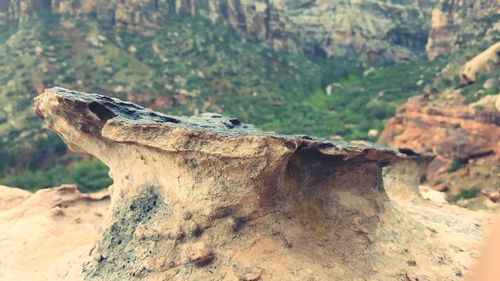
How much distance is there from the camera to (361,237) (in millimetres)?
8969

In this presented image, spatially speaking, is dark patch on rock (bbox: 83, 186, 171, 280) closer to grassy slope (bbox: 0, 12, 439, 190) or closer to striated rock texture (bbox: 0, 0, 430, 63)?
grassy slope (bbox: 0, 12, 439, 190)

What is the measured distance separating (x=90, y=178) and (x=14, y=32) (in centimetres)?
2225

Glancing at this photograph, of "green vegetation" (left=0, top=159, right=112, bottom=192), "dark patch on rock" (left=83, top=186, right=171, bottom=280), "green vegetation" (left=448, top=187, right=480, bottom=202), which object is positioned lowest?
"green vegetation" (left=0, top=159, right=112, bottom=192)

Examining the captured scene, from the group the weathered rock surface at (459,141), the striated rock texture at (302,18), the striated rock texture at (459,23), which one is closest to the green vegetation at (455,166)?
the weathered rock surface at (459,141)

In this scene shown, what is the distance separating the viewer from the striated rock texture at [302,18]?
4728 cm

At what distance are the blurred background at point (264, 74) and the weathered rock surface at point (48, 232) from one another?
1422 centimetres

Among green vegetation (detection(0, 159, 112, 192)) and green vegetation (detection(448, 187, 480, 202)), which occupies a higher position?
green vegetation (detection(448, 187, 480, 202))

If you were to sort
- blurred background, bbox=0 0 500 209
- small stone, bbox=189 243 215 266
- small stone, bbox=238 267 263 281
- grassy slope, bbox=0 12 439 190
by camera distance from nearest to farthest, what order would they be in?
small stone, bbox=238 267 263 281
small stone, bbox=189 243 215 266
blurred background, bbox=0 0 500 209
grassy slope, bbox=0 12 439 190

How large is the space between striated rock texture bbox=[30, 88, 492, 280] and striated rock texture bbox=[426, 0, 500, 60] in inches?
1516

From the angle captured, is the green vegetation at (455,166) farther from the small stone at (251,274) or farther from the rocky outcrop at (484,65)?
the small stone at (251,274)

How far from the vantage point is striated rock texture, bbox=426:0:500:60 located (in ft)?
148

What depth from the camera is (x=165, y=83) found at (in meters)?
42.1

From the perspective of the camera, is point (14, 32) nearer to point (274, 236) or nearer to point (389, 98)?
point (389, 98)

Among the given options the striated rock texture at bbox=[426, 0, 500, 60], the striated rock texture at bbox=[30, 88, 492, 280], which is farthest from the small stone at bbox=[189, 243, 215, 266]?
the striated rock texture at bbox=[426, 0, 500, 60]
